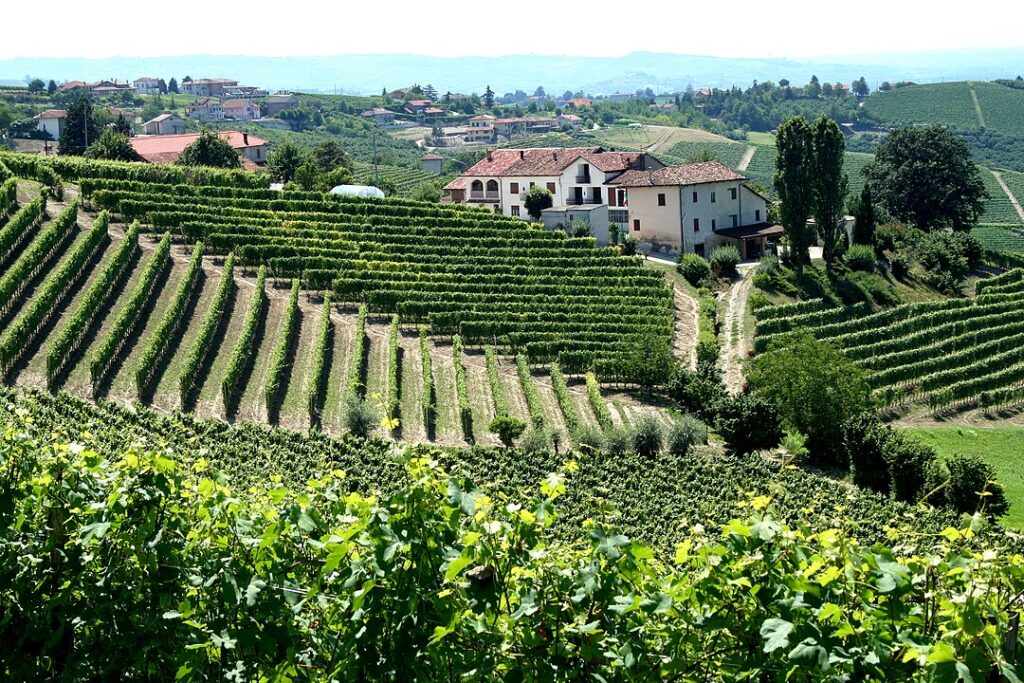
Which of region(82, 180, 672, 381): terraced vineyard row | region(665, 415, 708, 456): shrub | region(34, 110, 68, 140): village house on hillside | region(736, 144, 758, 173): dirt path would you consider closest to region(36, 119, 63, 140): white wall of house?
region(34, 110, 68, 140): village house on hillside

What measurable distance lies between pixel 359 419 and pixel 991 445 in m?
23.9

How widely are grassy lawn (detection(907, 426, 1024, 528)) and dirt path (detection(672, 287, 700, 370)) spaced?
938 cm

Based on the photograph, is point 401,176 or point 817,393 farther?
point 401,176

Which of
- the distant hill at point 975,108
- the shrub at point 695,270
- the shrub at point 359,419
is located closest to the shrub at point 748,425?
the shrub at point 359,419

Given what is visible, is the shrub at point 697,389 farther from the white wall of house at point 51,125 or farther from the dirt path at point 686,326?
the white wall of house at point 51,125

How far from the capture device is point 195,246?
163 ft

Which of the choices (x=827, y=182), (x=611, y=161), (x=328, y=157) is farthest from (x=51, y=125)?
(x=827, y=182)

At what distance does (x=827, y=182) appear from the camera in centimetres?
6009

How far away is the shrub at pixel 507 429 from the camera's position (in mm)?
35781

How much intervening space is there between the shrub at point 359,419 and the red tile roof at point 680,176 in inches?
1373

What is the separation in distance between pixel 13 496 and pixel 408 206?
166 ft

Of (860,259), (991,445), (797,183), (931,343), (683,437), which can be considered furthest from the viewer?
(860,259)

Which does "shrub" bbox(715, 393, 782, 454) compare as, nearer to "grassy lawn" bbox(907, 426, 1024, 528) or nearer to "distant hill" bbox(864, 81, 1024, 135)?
"grassy lawn" bbox(907, 426, 1024, 528)

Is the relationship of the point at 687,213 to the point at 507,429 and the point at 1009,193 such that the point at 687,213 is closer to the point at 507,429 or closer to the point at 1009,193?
the point at 507,429
